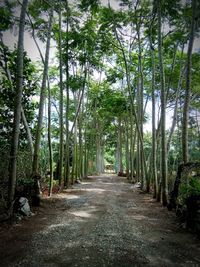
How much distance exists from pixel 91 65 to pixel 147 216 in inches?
427

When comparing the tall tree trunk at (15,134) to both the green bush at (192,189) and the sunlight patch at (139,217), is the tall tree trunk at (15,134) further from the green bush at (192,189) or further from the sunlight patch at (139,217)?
the green bush at (192,189)

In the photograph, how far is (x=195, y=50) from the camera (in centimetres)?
1327

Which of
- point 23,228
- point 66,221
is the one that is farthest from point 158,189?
point 23,228

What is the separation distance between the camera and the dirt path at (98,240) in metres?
4.43

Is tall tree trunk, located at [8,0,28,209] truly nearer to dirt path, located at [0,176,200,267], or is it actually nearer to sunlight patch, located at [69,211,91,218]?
dirt path, located at [0,176,200,267]

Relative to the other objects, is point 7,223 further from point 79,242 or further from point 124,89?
point 124,89

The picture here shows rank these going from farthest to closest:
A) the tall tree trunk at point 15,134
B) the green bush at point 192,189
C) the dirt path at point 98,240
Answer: the tall tree trunk at point 15,134 < the green bush at point 192,189 < the dirt path at point 98,240

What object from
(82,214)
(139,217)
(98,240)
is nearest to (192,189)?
(139,217)

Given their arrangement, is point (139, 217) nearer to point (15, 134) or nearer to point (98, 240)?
point (98, 240)

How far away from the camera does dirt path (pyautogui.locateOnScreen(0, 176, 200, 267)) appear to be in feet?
14.5

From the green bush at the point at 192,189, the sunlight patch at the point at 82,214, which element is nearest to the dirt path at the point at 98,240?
the sunlight patch at the point at 82,214

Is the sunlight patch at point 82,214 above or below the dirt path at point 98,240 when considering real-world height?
above

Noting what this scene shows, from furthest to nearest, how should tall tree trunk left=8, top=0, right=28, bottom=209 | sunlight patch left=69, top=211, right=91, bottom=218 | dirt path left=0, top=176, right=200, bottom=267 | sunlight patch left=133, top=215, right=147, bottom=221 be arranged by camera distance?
sunlight patch left=69, top=211, right=91, bottom=218, sunlight patch left=133, top=215, right=147, bottom=221, tall tree trunk left=8, top=0, right=28, bottom=209, dirt path left=0, top=176, right=200, bottom=267

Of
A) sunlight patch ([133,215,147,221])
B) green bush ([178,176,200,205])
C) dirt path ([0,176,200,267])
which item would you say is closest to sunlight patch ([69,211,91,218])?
dirt path ([0,176,200,267])
